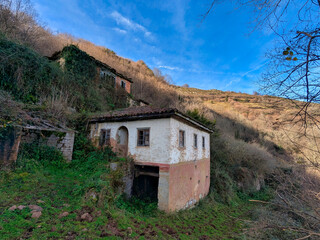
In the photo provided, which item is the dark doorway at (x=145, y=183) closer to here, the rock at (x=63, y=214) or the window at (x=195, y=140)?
the window at (x=195, y=140)

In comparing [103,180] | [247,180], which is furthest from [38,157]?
[247,180]

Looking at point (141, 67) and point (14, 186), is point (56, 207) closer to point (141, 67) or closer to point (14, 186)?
point (14, 186)

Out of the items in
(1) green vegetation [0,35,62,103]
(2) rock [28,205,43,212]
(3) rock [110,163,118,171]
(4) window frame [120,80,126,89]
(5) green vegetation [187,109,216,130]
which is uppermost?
(4) window frame [120,80,126,89]

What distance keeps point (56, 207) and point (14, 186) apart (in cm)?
188

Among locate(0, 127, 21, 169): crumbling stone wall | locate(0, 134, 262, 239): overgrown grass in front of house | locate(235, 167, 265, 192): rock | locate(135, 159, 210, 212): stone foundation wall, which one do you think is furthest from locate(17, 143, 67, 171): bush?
locate(235, 167, 265, 192): rock

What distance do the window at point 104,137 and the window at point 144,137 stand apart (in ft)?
7.80

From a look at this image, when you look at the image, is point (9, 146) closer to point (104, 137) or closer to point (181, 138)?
point (104, 137)

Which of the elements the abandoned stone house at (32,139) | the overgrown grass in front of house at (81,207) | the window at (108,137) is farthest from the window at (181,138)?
the abandoned stone house at (32,139)

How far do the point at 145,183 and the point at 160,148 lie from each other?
12.3 feet

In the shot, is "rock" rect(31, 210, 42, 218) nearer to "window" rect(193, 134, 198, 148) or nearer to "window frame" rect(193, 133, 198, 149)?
"window frame" rect(193, 133, 198, 149)

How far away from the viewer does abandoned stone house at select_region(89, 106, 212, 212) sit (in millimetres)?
8234

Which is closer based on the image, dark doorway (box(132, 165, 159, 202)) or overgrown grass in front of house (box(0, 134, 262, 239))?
overgrown grass in front of house (box(0, 134, 262, 239))

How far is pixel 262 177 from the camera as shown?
18.3 m

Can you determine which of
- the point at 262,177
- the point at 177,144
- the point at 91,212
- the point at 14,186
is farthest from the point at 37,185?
the point at 262,177
